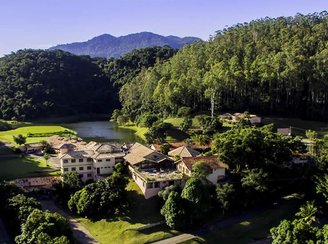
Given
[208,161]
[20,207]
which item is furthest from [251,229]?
Answer: [20,207]

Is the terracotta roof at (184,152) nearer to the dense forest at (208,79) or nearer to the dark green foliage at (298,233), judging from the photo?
the dark green foliage at (298,233)

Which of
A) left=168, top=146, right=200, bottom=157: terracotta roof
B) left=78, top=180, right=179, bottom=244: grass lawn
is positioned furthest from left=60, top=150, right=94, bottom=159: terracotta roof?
left=168, top=146, right=200, bottom=157: terracotta roof

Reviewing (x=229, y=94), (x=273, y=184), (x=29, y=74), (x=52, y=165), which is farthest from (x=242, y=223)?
(x=29, y=74)

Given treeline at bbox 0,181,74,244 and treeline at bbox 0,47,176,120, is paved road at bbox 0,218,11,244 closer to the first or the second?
treeline at bbox 0,181,74,244

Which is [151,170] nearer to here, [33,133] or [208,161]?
[208,161]

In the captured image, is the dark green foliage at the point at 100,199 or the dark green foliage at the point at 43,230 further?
the dark green foliage at the point at 100,199

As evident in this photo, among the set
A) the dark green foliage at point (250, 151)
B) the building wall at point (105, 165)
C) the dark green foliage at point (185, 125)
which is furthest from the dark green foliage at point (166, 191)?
the dark green foliage at point (185, 125)

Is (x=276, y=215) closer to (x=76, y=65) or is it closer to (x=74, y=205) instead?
(x=74, y=205)
